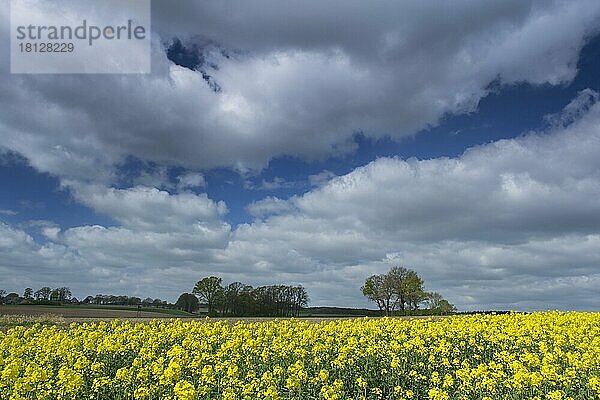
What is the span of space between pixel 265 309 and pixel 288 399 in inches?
2546

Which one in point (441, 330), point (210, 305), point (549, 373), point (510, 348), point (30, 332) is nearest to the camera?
point (549, 373)

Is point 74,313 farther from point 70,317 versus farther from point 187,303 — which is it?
point 187,303

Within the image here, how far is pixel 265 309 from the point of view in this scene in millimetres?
72938

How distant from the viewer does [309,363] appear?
13406 millimetres

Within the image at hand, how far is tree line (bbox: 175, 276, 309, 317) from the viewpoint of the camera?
70250mm

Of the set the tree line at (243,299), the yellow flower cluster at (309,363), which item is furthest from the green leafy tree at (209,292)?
the yellow flower cluster at (309,363)

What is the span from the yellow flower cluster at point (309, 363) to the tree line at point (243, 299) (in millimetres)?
49861

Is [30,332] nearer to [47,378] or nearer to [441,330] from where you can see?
[47,378]

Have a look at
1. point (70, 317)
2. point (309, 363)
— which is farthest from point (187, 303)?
point (309, 363)

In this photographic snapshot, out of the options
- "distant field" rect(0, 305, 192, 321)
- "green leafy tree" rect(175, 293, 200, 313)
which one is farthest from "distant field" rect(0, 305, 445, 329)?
"green leafy tree" rect(175, 293, 200, 313)

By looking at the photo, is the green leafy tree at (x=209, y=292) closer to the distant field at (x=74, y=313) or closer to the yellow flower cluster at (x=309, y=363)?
the distant field at (x=74, y=313)

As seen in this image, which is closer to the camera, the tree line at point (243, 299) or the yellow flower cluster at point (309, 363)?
the yellow flower cluster at point (309, 363)

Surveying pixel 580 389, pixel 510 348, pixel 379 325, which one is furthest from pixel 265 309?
pixel 580 389

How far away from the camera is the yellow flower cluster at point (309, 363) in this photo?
10.4 meters
